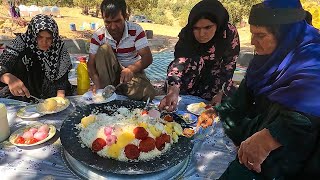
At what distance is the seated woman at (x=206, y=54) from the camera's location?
8.45ft

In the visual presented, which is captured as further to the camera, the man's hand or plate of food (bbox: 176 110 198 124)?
the man's hand

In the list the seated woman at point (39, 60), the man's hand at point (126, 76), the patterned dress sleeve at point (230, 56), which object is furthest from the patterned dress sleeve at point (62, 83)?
the patterned dress sleeve at point (230, 56)

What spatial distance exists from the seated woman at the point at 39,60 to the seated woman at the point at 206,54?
1.04m

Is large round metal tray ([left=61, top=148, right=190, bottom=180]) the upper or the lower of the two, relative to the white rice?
lower

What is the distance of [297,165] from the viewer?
132 centimetres

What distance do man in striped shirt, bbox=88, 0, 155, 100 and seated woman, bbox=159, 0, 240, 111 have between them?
36cm

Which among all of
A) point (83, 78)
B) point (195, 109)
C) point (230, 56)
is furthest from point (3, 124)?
point (230, 56)

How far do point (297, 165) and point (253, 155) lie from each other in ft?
0.79

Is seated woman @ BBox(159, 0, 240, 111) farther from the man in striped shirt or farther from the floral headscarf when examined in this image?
the floral headscarf

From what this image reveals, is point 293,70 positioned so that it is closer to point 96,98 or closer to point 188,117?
point 188,117

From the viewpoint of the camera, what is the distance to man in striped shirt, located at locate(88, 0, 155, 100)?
9.21 feet

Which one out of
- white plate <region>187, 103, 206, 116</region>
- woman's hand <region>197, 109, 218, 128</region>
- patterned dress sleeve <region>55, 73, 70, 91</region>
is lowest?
patterned dress sleeve <region>55, 73, 70, 91</region>

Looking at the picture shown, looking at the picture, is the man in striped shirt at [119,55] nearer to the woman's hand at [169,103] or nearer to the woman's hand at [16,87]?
the woman's hand at [169,103]

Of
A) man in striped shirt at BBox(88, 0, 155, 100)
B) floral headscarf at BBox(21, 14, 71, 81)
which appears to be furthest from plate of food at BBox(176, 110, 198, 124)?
floral headscarf at BBox(21, 14, 71, 81)
